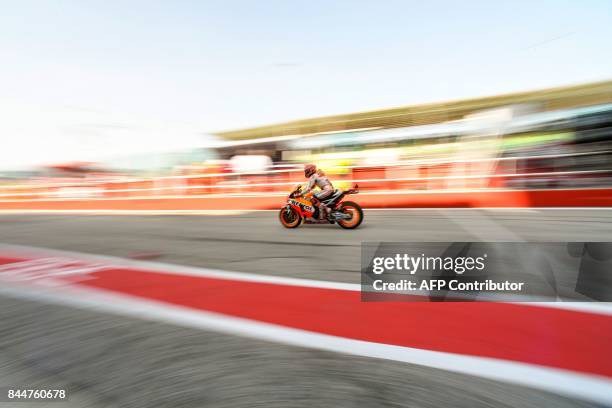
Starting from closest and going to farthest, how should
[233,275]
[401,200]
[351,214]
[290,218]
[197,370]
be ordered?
[197,370] → [233,275] → [351,214] → [290,218] → [401,200]

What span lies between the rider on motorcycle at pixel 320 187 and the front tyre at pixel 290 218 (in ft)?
1.70

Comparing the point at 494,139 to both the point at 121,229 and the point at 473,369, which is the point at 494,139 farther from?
the point at 473,369

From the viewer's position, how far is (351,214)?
746 cm

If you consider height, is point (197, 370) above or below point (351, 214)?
below

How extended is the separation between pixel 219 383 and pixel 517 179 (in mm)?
11445

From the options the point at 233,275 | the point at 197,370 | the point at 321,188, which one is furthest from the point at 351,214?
the point at 197,370

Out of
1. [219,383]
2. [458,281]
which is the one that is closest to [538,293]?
[458,281]

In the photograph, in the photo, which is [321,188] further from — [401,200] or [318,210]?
[401,200]

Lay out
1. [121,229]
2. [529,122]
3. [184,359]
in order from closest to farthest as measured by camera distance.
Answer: [184,359] < [121,229] < [529,122]

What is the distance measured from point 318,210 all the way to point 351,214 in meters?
0.70

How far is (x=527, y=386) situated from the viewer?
1.74 m

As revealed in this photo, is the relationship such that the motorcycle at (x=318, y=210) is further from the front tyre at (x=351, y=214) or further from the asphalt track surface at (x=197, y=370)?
the asphalt track surface at (x=197, y=370)

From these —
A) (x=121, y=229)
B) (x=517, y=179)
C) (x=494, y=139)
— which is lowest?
(x=121, y=229)

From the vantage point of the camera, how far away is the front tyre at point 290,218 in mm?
7949
